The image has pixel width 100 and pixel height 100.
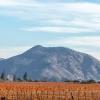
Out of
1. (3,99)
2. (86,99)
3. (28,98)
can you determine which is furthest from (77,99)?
(3,99)

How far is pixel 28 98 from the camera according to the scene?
6328 centimetres

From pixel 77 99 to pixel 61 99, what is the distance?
2.86m

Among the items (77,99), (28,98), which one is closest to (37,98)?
(28,98)

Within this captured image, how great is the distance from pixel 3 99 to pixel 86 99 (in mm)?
12053

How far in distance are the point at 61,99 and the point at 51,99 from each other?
1.30 meters

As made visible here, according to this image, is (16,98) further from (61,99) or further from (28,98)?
(61,99)

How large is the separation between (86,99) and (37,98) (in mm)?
6058

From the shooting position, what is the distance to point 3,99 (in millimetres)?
56000

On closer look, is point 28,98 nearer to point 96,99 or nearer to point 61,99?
point 61,99

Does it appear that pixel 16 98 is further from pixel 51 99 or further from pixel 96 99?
pixel 96 99

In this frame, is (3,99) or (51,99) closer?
(3,99)

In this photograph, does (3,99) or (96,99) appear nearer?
(3,99)

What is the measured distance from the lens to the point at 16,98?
209ft

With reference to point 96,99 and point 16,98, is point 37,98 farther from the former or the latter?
point 96,99
